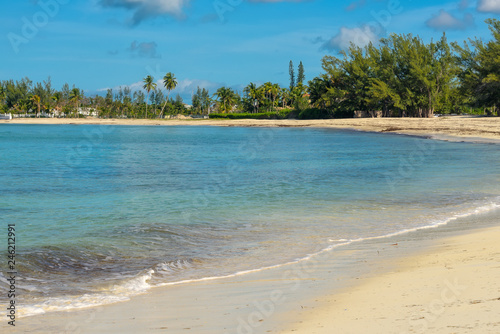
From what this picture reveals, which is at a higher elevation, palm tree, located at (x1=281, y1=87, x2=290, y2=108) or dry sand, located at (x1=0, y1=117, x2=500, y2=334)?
palm tree, located at (x1=281, y1=87, x2=290, y2=108)

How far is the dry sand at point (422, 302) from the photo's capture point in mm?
4070

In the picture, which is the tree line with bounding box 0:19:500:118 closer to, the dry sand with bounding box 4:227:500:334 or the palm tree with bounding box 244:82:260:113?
the palm tree with bounding box 244:82:260:113

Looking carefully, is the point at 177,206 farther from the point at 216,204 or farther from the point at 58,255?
the point at 58,255

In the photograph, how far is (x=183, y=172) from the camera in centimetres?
2131

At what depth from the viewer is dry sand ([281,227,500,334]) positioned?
407 cm

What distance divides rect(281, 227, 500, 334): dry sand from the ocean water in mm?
1949

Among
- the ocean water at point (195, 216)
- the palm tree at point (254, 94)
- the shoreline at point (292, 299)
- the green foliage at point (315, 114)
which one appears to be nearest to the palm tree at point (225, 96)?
the palm tree at point (254, 94)

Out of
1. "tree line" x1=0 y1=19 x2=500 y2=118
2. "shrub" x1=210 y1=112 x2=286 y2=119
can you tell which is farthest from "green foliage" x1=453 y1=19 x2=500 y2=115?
"shrub" x1=210 y1=112 x2=286 y2=119

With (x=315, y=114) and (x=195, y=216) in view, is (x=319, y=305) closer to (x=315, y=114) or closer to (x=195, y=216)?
(x=195, y=216)

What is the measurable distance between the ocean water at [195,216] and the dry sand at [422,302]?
1.95m

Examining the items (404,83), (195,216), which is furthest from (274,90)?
(195,216)

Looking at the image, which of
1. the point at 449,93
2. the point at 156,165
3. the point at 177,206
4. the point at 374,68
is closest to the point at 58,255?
the point at 177,206

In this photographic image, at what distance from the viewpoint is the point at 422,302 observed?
15.4ft

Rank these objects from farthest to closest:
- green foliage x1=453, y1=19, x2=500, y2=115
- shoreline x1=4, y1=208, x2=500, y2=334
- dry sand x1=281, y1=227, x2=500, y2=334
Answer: green foliage x1=453, y1=19, x2=500, y2=115, shoreline x1=4, y1=208, x2=500, y2=334, dry sand x1=281, y1=227, x2=500, y2=334
